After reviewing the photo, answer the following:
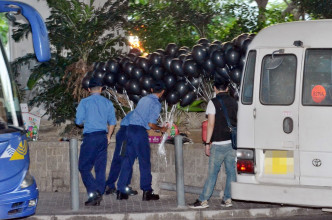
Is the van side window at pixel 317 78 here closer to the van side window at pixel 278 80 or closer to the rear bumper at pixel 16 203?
the van side window at pixel 278 80

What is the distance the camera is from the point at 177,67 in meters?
13.6

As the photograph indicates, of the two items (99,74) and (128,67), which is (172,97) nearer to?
(128,67)

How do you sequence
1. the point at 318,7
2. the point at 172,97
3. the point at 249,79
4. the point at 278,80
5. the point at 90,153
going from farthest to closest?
the point at 318,7, the point at 172,97, the point at 90,153, the point at 249,79, the point at 278,80

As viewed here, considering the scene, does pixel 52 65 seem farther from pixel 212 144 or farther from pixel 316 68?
pixel 316 68

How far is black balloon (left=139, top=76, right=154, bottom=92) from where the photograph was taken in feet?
45.5

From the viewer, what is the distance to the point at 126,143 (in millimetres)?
13250

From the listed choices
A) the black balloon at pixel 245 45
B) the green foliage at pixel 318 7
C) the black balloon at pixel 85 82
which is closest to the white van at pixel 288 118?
the black balloon at pixel 245 45

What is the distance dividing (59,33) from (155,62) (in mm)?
2790

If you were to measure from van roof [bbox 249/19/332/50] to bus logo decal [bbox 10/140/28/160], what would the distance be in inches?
125

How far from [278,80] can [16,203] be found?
3.58m

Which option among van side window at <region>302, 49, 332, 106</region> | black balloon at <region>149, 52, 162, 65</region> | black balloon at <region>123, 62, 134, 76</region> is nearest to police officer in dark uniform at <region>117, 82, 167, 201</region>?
black balloon at <region>149, 52, 162, 65</region>

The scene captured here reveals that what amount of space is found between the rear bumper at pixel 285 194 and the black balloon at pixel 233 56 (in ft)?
9.44

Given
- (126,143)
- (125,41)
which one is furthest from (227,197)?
(125,41)

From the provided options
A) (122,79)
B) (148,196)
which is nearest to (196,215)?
(148,196)
